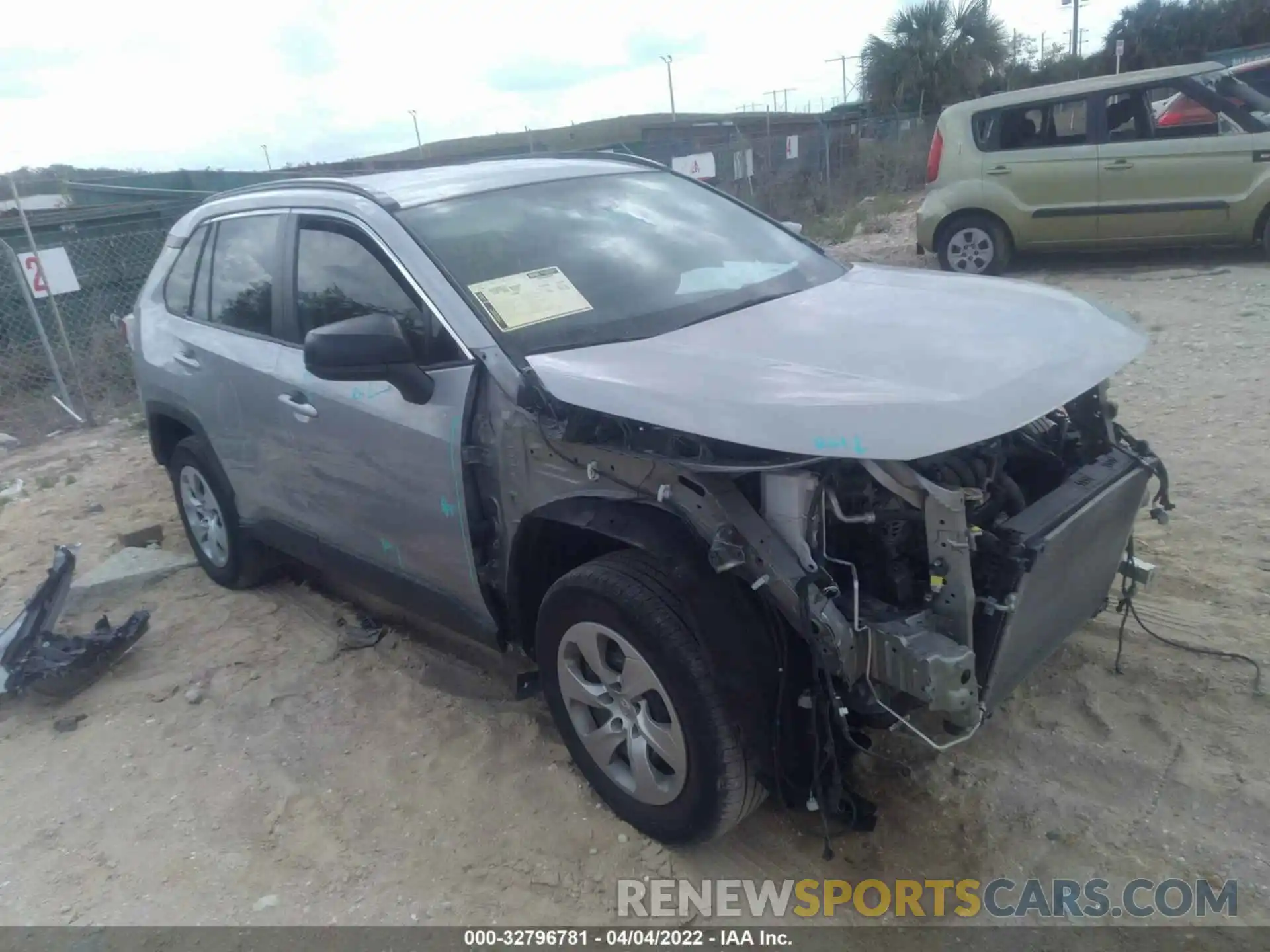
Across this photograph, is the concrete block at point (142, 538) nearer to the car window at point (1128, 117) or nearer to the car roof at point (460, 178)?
the car roof at point (460, 178)

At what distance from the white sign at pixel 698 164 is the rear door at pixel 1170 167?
240 inches

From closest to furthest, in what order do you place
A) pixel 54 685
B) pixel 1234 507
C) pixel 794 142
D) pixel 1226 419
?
pixel 54 685 < pixel 1234 507 < pixel 1226 419 < pixel 794 142

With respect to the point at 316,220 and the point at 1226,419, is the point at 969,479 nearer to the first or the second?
the point at 316,220

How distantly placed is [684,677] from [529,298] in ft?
4.36

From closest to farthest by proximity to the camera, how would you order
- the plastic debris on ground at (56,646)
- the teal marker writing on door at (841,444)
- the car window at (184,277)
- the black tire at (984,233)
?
1. the teal marker writing on door at (841,444)
2. the plastic debris on ground at (56,646)
3. the car window at (184,277)
4. the black tire at (984,233)

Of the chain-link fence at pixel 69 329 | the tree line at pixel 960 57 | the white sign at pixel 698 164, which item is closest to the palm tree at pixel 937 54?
the tree line at pixel 960 57

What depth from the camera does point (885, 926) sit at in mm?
2574

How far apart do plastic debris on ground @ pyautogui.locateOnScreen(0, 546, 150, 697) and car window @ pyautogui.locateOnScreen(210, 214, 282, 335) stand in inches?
56.5

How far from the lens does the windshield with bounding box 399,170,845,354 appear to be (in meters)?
3.06

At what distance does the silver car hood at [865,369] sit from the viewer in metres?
2.24

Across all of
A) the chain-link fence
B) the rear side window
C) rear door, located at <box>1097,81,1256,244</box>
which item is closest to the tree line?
the rear side window

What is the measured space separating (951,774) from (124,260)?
33.1 ft

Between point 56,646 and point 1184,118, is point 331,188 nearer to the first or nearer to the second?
point 56,646

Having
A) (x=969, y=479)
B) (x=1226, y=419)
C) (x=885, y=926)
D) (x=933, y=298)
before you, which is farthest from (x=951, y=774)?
(x=1226, y=419)
